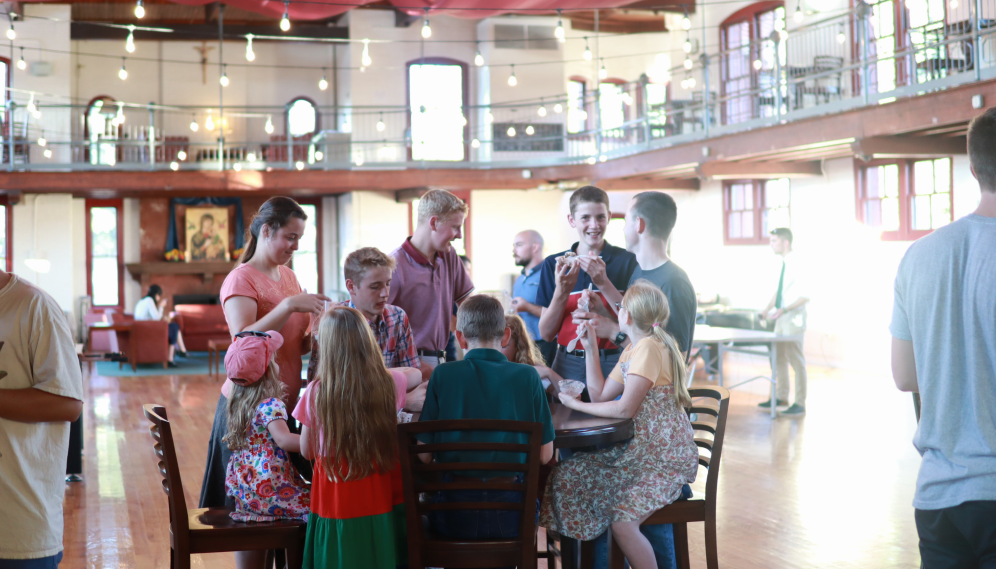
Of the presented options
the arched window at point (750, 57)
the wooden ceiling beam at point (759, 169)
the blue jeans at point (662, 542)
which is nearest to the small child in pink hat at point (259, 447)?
the blue jeans at point (662, 542)

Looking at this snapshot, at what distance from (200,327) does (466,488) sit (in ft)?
41.2

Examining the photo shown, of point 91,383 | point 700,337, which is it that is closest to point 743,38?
point 700,337

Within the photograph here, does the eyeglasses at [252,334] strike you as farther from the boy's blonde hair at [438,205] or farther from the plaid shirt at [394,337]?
the boy's blonde hair at [438,205]

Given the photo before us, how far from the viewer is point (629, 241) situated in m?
3.39

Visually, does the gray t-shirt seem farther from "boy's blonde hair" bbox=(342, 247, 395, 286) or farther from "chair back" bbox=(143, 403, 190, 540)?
"chair back" bbox=(143, 403, 190, 540)

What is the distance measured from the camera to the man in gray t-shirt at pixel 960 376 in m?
1.71

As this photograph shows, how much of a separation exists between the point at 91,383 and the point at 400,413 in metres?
9.20

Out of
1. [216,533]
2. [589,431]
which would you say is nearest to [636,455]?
[589,431]

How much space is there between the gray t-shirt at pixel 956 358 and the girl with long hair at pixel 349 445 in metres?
1.45

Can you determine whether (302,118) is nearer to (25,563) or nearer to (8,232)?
(8,232)

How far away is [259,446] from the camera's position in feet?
8.95

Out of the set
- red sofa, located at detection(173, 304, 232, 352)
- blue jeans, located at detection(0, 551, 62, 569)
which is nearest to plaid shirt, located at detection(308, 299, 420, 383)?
blue jeans, located at detection(0, 551, 62, 569)

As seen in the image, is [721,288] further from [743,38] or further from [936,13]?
[936,13]

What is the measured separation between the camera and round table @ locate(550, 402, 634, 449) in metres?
2.63
